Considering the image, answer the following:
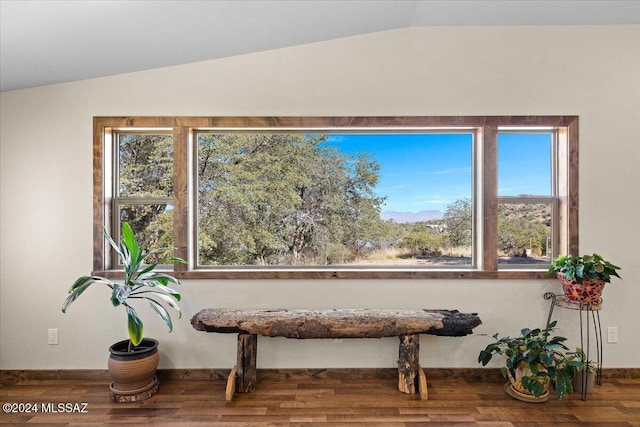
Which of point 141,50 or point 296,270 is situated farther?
point 296,270

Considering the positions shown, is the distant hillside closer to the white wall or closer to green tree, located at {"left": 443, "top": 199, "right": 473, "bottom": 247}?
green tree, located at {"left": 443, "top": 199, "right": 473, "bottom": 247}

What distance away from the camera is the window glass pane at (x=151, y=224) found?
3.02m

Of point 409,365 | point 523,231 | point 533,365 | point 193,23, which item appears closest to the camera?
point 193,23

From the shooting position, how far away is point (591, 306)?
2.57 meters

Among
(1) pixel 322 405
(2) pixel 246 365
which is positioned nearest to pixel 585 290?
(1) pixel 322 405

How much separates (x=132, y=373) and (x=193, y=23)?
2414mm

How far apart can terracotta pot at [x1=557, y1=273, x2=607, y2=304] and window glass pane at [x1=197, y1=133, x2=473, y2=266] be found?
0.75 meters

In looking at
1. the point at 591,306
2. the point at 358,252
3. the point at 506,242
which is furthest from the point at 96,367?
the point at 591,306

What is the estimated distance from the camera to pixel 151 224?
3.04 metres

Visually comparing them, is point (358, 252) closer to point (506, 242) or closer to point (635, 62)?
point (506, 242)

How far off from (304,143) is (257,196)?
610mm

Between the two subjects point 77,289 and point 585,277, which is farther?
point 585,277

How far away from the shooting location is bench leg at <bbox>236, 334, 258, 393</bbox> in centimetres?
265

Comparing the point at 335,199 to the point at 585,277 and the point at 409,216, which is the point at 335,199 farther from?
the point at 585,277
